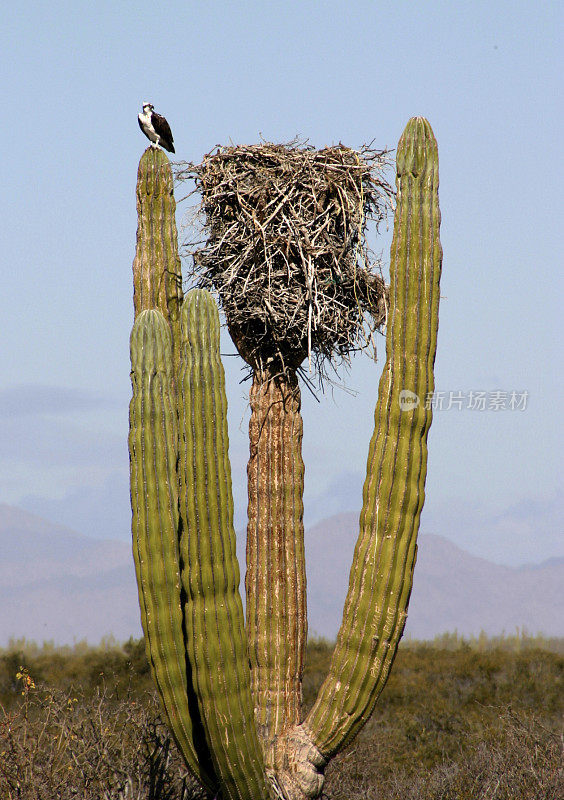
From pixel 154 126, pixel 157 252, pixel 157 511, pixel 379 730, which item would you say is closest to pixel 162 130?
pixel 154 126

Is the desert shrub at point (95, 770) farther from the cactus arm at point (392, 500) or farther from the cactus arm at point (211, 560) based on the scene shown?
the cactus arm at point (392, 500)

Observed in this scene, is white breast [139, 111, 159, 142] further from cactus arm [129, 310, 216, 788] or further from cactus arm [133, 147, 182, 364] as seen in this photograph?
cactus arm [129, 310, 216, 788]

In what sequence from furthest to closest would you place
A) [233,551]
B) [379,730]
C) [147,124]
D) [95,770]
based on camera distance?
[379,730]
[95,770]
[147,124]
[233,551]

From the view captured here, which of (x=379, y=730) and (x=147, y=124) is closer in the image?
(x=147, y=124)

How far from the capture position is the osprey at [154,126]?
7.86 m

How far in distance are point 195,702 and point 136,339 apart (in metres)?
2.71

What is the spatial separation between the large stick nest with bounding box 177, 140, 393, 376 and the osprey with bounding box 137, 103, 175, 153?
337mm

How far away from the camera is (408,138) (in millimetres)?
6984

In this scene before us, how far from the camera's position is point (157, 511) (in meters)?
6.32

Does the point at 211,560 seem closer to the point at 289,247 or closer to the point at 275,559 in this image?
the point at 275,559

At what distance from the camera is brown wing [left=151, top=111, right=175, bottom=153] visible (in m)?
7.90

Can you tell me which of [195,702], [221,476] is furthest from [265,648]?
[221,476]

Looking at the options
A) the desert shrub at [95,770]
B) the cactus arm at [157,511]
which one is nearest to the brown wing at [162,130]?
the cactus arm at [157,511]

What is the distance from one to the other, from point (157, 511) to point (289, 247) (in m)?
2.61
